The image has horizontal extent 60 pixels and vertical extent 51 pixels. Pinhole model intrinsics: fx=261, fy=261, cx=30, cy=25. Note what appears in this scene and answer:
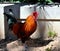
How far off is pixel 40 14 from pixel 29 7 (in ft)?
1.11

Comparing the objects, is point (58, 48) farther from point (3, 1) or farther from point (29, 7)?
point (3, 1)

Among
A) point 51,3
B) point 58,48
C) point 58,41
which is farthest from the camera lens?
point 51,3

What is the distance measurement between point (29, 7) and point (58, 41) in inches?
49.9

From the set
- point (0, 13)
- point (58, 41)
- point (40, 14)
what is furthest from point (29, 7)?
point (58, 41)

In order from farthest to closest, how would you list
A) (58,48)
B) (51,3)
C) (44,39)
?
1. (51,3)
2. (44,39)
3. (58,48)

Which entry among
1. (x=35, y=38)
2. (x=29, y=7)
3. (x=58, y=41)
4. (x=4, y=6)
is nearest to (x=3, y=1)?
(x=4, y=6)

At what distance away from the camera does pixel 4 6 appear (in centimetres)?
684

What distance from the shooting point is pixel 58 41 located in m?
6.05

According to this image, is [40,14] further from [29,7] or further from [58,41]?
[58,41]

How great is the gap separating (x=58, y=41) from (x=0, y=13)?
5.81ft

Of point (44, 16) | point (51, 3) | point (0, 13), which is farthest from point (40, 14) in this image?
point (0, 13)

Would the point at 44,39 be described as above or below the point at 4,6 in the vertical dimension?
below

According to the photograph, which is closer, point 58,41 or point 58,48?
point 58,48

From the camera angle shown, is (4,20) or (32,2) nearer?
(4,20)
